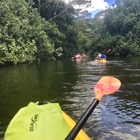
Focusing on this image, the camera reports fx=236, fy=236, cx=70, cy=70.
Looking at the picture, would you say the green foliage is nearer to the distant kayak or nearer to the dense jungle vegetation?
the dense jungle vegetation

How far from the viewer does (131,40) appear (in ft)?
124

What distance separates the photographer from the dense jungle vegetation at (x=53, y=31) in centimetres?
2366

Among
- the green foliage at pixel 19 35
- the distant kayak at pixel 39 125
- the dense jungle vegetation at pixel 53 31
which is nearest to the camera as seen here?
the distant kayak at pixel 39 125

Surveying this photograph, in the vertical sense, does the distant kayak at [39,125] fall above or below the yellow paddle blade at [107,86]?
below

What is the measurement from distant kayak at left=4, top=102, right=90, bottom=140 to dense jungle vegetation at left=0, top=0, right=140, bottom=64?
1854 cm

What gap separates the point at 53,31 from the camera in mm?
33781

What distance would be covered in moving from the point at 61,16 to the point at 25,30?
49.4 feet

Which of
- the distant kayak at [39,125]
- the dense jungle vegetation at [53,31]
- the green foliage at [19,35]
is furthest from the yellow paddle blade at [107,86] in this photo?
the dense jungle vegetation at [53,31]

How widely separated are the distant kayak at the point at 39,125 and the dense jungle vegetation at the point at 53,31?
1854 centimetres

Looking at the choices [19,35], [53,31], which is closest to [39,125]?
[19,35]

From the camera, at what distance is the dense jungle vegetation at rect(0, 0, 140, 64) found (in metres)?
23.7

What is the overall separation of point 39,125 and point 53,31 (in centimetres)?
3158

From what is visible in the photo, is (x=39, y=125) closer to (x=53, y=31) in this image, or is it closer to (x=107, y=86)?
(x=107, y=86)

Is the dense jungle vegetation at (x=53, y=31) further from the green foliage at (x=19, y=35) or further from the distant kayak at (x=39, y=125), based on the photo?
the distant kayak at (x=39, y=125)
